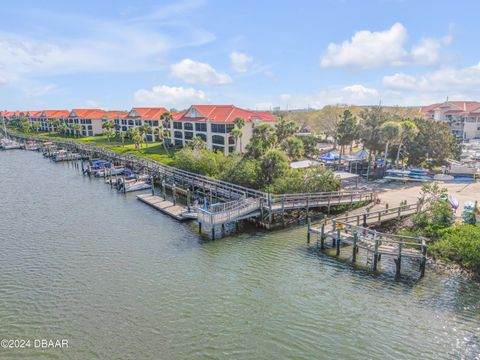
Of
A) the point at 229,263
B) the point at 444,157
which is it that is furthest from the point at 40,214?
the point at 444,157

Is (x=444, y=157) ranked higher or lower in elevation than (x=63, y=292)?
higher

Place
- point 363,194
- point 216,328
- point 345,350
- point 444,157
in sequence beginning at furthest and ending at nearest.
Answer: point 444,157 → point 363,194 → point 216,328 → point 345,350

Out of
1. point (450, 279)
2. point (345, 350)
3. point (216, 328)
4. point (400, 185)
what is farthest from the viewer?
point (400, 185)

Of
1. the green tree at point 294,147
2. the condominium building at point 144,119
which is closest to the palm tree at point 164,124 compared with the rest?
the condominium building at point 144,119

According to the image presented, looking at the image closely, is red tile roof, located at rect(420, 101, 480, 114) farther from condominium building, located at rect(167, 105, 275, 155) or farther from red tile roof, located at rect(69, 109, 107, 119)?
red tile roof, located at rect(69, 109, 107, 119)

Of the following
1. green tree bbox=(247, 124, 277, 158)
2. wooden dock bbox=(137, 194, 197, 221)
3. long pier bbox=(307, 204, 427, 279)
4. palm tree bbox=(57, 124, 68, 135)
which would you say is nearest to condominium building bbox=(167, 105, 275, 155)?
green tree bbox=(247, 124, 277, 158)

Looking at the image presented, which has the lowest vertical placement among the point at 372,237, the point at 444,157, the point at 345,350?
the point at 345,350

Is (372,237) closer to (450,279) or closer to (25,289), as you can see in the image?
(450,279)
